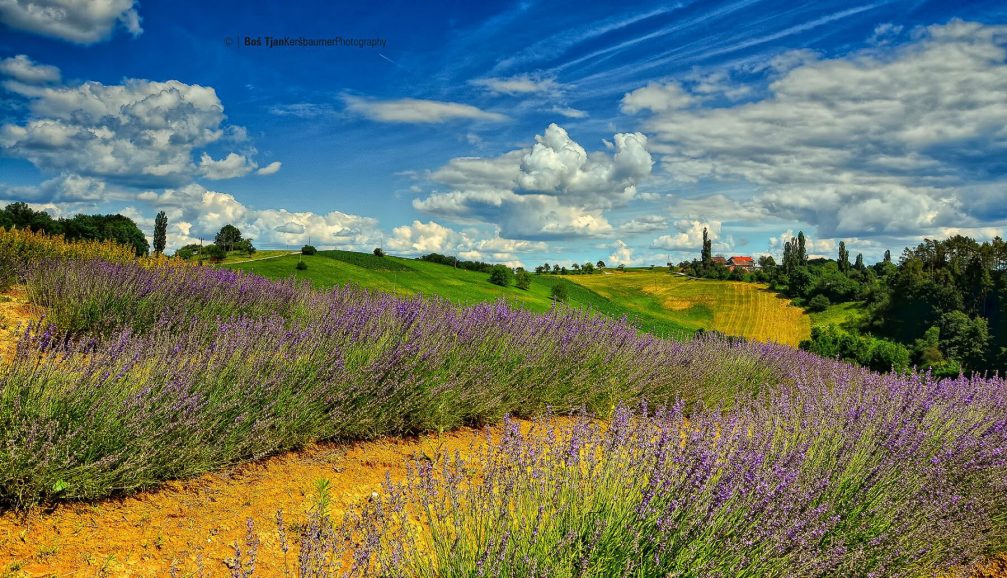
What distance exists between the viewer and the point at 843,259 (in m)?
82.2

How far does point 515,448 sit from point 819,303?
71.4m

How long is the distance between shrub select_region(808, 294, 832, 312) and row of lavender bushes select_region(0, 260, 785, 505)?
2520 inches

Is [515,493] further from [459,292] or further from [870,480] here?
[459,292]

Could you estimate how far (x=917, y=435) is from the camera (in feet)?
11.8

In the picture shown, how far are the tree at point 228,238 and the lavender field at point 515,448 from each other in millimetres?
49739

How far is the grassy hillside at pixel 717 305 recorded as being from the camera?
59969mm

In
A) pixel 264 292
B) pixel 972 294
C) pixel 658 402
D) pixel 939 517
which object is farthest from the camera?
pixel 972 294

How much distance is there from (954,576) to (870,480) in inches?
51.6

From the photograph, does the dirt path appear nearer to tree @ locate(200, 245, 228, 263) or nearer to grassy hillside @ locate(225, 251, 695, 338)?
grassy hillside @ locate(225, 251, 695, 338)

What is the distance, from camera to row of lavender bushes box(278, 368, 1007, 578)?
225 centimetres

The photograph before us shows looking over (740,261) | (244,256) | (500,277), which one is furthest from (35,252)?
(740,261)

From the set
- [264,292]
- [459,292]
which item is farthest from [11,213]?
[264,292]

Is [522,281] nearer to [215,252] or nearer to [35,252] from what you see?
[215,252]

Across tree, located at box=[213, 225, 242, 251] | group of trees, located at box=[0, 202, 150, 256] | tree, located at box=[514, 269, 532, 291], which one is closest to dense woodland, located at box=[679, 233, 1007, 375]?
tree, located at box=[514, 269, 532, 291]
